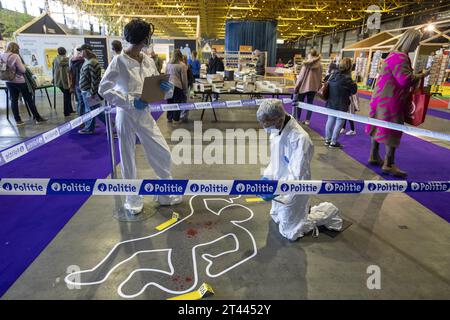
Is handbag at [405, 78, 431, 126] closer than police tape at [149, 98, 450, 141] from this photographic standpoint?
No

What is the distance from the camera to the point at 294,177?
2.31m

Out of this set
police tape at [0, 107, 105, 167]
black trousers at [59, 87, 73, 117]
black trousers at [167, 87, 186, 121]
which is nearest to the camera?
police tape at [0, 107, 105, 167]

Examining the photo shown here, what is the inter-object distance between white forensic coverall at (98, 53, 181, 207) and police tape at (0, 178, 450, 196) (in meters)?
1.09

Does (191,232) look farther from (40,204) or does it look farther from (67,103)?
(67,103)

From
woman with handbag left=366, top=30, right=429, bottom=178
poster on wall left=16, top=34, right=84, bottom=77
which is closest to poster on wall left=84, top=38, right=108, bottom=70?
poster on wall left=16, top=34, right=84, bottom=77

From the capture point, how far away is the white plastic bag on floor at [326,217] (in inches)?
106

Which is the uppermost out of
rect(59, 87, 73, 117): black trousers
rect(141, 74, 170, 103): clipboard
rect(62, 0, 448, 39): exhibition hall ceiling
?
rect(62, 0, 448, 39): exhibition hall ceiling

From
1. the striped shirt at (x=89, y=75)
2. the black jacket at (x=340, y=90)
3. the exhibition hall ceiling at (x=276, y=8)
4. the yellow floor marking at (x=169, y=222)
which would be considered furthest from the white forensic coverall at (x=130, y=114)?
the exhibition hall ceiling at (x=276, y=8)

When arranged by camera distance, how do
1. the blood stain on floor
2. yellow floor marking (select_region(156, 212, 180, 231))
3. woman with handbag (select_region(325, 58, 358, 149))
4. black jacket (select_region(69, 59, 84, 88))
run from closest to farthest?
the blood stain on floor
yellow floor marking (select_region(156, 212, 180, 231))
woman with handbag (select_region(325, 58, 358, 149))
black jacket (select_region(69, 59, 84, 88))

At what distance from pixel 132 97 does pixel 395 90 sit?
3.16 meters

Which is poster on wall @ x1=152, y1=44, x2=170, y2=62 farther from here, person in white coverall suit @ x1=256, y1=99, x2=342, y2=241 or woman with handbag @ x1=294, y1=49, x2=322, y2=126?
person in white coverall suit @ x1=256, y1=99, x2=342, y2=241

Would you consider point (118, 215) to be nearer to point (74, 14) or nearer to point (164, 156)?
point (164, 156)

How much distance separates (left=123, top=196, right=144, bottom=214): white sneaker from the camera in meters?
2.95
